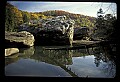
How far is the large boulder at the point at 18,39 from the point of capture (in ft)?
13.3

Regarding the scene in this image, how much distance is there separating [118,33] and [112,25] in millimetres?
648

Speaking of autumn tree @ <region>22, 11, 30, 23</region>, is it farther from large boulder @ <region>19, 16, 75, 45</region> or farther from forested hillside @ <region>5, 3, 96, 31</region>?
large boulder @ <region>19, 16, 75, 45</region>

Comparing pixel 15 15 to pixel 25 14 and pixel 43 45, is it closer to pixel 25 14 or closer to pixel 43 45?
pixel 25 14

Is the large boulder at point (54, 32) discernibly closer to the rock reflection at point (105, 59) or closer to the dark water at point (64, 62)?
the dark water at point (64, 62)

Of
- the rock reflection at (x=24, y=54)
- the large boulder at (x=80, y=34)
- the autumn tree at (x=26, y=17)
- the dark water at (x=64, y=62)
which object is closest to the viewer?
the dark water at (x=64, y=62)

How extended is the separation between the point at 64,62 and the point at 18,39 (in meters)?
1.59

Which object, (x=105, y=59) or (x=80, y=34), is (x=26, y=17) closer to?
(x=80, y=34)

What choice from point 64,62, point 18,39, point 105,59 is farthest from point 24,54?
point 105,59

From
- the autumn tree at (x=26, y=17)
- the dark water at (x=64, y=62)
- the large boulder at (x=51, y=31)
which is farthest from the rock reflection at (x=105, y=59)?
the autumn tree at (x=26, y=17)

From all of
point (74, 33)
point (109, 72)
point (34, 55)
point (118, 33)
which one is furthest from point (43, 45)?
point (118, 33)

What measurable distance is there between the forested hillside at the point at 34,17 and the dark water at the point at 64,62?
641mm

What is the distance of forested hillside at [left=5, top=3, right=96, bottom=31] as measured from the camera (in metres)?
3.65

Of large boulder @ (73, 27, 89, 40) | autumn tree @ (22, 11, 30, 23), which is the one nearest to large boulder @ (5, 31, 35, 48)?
autumn tree @ (22, 11, 30, 23)

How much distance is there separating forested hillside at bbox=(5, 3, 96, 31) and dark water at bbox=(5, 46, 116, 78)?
0.64m
